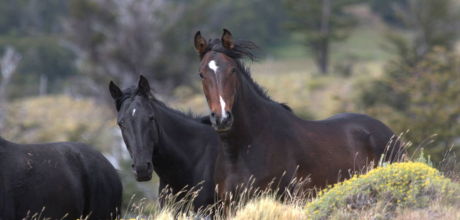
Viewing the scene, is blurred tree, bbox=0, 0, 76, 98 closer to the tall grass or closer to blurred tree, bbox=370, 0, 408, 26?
blurred tree, bbox=370, 0, 408, 26

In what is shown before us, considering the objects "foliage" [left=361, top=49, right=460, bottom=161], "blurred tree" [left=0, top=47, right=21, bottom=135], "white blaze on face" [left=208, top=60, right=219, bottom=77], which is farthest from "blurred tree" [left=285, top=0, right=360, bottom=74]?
"white blaze on face" [left=208, top=60, right=219, bottom=77]

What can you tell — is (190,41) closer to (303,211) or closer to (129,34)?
(129,34)

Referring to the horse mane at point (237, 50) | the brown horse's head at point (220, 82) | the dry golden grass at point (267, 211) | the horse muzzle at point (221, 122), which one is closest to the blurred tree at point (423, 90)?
the horse mane at point (237, 50)

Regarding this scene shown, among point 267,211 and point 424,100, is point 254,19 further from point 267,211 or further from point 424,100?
point 267,211

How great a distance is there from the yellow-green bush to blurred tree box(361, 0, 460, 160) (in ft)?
38.9

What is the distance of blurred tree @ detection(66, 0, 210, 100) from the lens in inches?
1086

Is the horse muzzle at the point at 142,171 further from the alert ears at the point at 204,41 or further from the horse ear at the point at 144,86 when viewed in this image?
the alert ears at the point at 204,41

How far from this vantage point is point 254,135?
18.7ft

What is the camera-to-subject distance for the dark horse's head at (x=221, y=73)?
16.6ft

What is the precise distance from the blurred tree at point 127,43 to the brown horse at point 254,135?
21.5 metres

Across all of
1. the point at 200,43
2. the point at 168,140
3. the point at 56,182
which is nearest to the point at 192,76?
the point at 168,140

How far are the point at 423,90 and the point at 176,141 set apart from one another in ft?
57.2

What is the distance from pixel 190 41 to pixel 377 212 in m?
25.1

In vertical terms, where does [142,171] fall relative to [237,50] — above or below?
below
